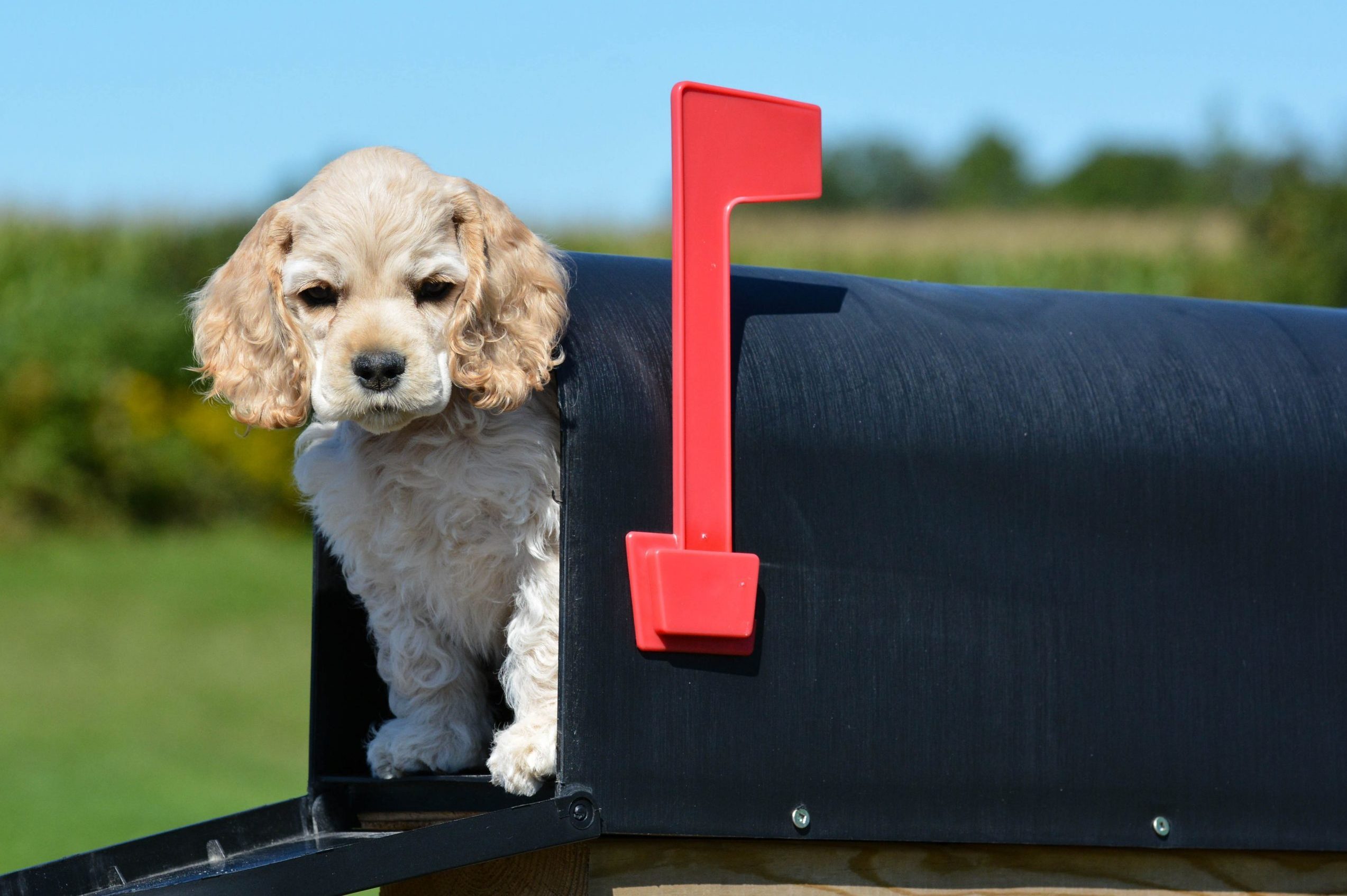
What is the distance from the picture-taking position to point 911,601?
282 cm

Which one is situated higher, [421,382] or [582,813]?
[421,382]

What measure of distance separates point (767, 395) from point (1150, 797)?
1.10 meters

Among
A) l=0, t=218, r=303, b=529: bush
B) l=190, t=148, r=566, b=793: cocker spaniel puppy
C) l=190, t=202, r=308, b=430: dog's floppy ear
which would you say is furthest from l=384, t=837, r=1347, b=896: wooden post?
l=0, t=218, r=303, b=529: bush

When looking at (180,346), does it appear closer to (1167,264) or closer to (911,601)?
(1167,264)

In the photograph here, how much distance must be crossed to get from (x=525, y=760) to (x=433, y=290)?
886 millimetres

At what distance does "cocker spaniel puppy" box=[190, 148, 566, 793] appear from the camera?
8.86 feet

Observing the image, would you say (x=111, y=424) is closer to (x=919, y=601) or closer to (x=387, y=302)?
Answer: (x=387, y=302)

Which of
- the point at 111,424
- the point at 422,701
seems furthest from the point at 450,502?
the point at 111,424

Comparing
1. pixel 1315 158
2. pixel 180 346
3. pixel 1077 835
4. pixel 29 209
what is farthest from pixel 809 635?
pixel 1315 158

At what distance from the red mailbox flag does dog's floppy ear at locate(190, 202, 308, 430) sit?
0.75 metres

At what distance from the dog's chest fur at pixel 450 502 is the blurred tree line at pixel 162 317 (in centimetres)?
843

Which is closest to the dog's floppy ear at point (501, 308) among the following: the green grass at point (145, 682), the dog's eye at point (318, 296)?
the dog's eye at point (318, 296)

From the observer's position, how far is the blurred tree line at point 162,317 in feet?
45.4

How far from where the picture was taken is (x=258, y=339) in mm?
2916
